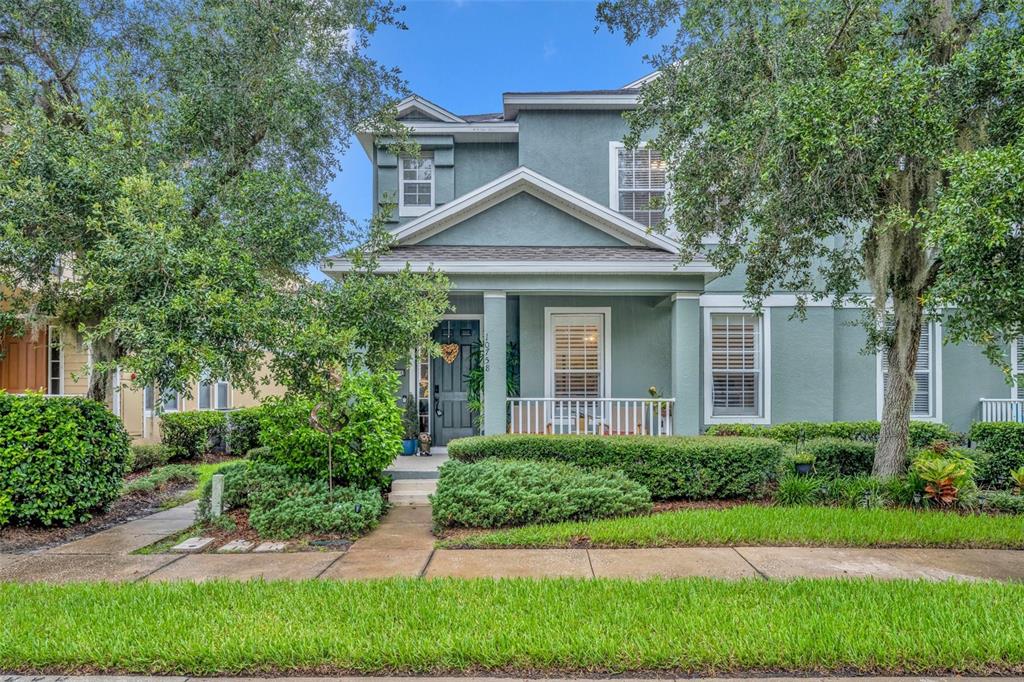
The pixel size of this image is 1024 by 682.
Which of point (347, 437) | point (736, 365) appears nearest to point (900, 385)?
point (736, 365)

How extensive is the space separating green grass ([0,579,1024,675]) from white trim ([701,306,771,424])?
708 cm

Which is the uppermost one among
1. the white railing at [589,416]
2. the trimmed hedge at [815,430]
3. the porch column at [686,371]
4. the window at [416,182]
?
the window at [416,182]

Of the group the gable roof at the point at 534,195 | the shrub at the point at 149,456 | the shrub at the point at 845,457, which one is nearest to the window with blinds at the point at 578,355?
the gable roof at the point at 534,195

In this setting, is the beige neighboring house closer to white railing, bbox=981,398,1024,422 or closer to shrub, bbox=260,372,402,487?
shrub, bbox=260,372,402,487

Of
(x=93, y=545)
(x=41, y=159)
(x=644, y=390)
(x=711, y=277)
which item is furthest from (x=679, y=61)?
(x=93, y=545)

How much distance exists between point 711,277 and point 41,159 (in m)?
9.40

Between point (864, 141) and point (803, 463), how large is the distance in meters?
4.44

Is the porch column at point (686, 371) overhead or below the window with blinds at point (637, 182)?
below

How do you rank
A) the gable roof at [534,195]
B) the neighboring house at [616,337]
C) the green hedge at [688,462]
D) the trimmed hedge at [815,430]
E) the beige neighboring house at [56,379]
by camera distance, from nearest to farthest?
the green hedge at [688,462] < the neighboring house at [616,337] < the trimmed hedge at [815,430] < the gable roof at [534,195] < the beige neighboring house at [56,379]

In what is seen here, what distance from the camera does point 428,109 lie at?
1401 centimetres

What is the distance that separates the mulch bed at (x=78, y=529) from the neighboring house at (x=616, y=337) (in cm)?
491

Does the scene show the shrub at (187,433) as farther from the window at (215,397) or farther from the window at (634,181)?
the window at (634,181)

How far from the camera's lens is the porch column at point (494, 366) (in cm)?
1003

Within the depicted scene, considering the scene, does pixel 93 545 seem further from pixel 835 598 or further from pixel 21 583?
pixel 835 598
